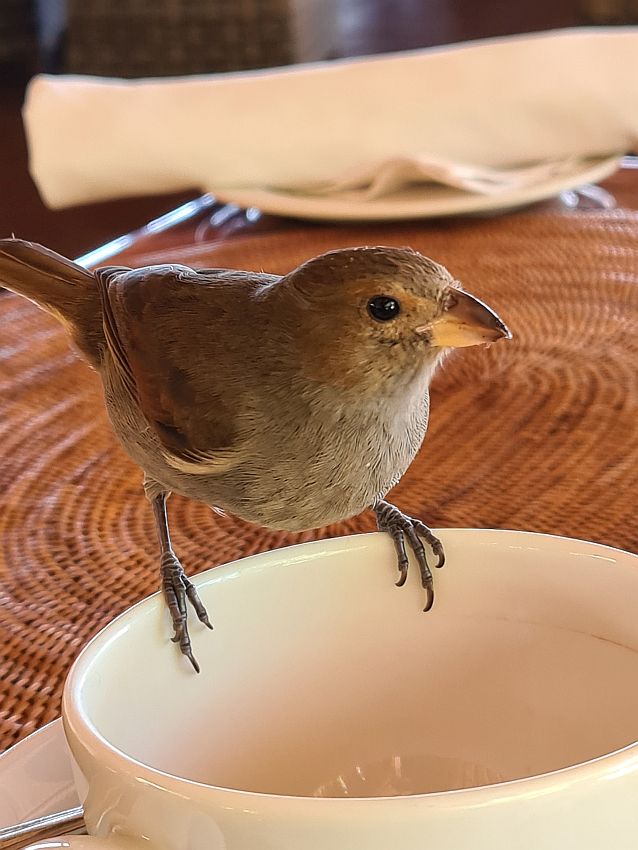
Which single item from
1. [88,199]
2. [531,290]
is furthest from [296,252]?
[88,199]

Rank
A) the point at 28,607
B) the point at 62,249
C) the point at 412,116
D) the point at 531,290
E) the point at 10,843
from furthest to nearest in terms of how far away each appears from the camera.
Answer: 1. the point at 62,249
2. the point at 412,116
3. the point at 531,290
4. the point at 28,607
5. the point at 10,843

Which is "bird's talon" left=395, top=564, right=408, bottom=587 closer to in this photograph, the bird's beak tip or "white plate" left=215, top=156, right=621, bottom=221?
the bird's beak tip

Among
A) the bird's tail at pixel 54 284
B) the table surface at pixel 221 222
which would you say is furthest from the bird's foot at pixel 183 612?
the table surface at pixel 221 222

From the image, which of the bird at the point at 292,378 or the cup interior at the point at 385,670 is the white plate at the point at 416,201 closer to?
the bird at the point at 292,378

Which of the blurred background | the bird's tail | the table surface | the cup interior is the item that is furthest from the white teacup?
A: the blurred background

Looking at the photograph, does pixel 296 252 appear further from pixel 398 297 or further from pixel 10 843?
pixel 10 843

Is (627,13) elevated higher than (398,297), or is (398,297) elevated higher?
(398,297)

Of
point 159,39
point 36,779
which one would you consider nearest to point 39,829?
point 36,779
